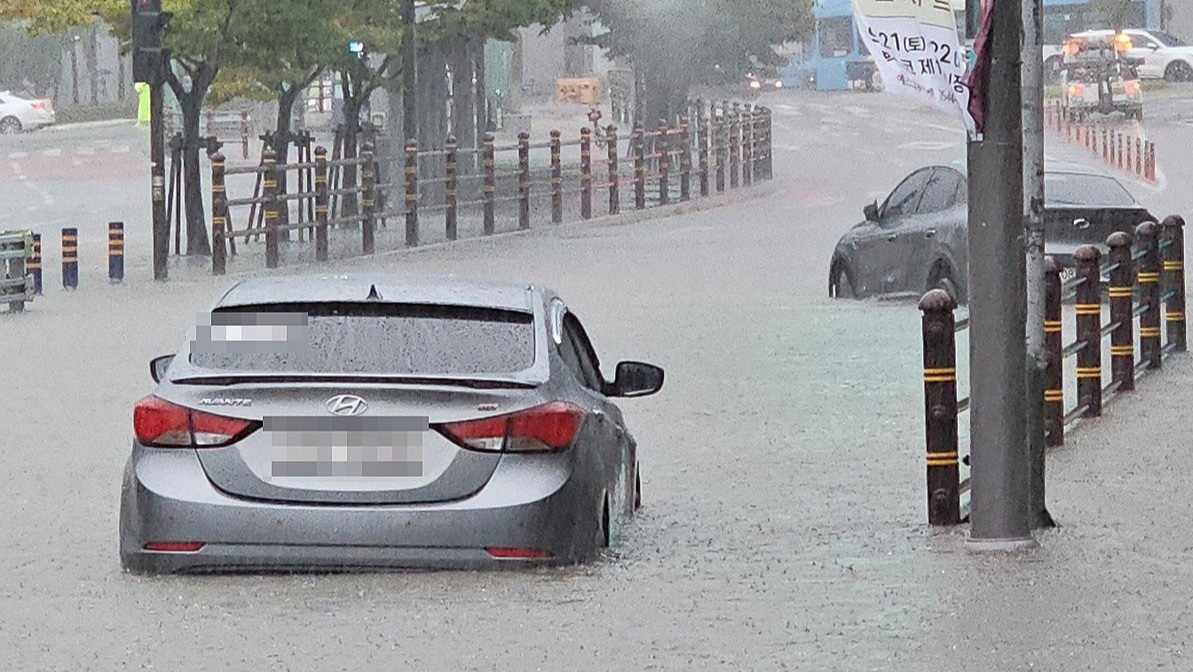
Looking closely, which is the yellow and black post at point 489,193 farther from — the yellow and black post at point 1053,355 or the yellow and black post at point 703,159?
the yellow and black post at point 1053,355

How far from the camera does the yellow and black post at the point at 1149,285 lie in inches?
714

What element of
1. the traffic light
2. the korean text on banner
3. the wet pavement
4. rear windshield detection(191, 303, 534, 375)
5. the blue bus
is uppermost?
the blue bus

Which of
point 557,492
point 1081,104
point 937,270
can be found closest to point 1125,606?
point 557,492

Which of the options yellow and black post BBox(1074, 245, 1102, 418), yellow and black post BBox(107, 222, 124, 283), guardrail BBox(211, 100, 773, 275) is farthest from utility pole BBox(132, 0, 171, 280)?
yellow and black post BBox(1074, 245, 1102, 418)

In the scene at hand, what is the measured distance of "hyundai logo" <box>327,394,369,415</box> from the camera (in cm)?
963

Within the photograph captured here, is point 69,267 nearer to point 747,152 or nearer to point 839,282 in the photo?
→ point 839,282

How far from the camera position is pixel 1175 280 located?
63.7 feet

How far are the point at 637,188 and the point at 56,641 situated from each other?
36.4 metres

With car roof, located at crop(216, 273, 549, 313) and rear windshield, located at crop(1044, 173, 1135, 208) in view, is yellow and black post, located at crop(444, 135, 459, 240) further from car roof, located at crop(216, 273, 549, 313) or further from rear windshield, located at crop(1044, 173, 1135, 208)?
car roof, located at crop(216, 273, 549, 313)

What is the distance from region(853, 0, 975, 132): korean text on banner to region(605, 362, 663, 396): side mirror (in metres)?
1.70

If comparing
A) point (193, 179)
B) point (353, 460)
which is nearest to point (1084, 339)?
point (353, 460)

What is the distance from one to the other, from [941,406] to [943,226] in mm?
12938

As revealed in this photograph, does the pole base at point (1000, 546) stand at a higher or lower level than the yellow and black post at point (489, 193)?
lower

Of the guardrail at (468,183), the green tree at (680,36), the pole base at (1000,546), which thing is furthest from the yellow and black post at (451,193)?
the pole base at (1000,546)
